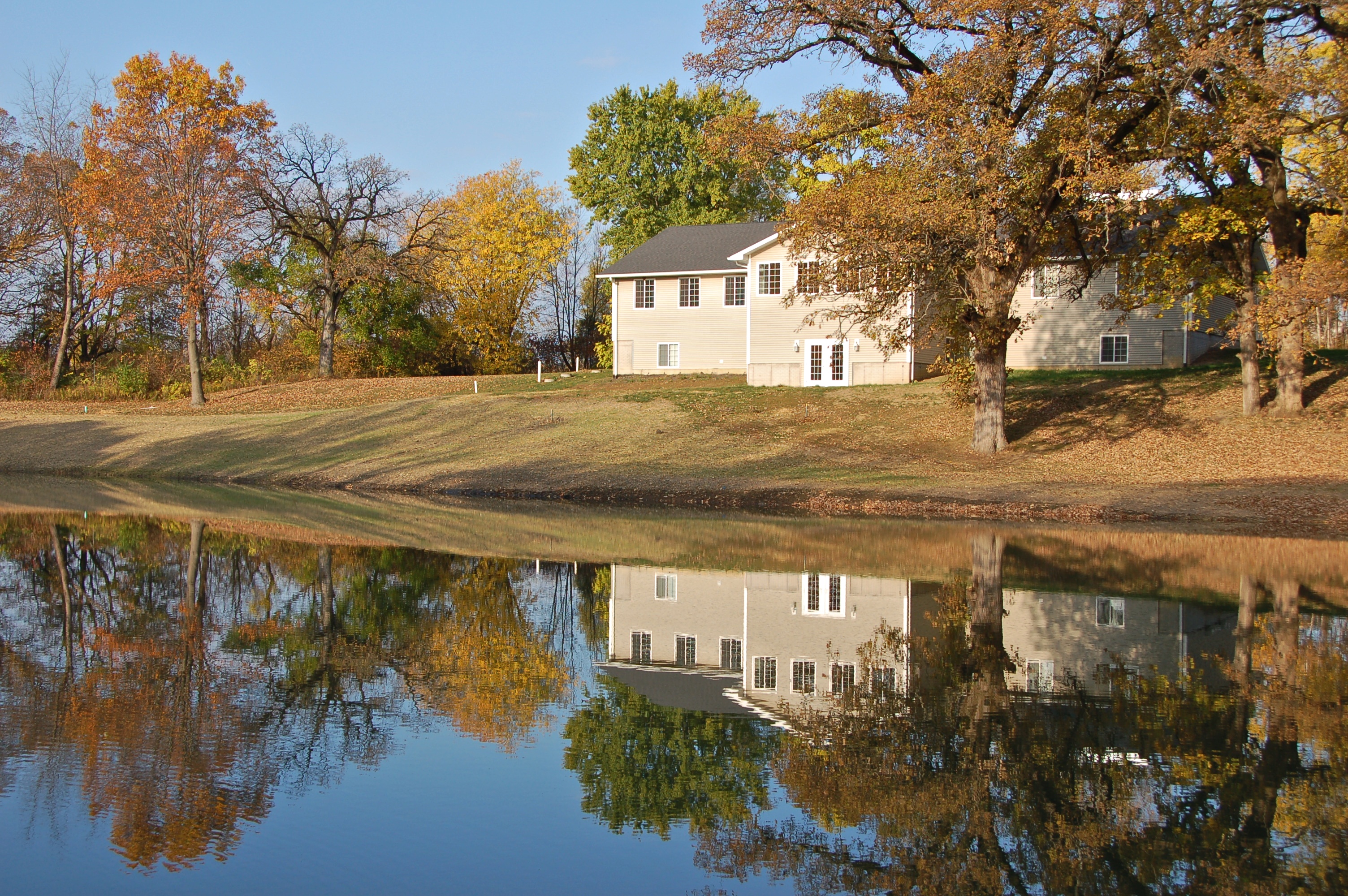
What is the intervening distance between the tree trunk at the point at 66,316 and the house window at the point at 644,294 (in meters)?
25.2

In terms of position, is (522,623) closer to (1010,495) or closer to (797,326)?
(1010,495)

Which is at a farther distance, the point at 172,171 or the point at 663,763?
the point at 172,171

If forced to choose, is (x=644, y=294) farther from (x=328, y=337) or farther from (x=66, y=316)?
(x=66, y=316)

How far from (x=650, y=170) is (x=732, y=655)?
56.4m

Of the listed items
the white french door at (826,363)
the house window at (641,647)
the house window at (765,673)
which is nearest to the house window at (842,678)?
the house window at (765,673)

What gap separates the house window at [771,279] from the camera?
44.3 metres

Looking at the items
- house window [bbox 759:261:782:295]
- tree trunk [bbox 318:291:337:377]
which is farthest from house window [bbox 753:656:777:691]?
tree trunk [bbox 318:291:337:377]

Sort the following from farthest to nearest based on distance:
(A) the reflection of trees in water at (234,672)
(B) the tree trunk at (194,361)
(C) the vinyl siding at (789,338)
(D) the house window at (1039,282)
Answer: (B) the tree trunk at (194,361) < (C) the vinyl siding at (789,338) < (D) the house window at (1039,282) < (A) the reflection of trees in water at (234,672)

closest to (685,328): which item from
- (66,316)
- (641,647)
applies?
(66,316)

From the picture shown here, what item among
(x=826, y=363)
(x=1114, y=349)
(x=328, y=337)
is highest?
(x=328, y=337)

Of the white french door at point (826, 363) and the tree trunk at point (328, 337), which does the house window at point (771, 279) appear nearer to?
the white french door at point (826, 363)

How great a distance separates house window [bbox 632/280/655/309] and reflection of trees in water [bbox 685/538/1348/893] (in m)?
40.2

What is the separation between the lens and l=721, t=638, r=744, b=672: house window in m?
10.6

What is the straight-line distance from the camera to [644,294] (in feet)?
162
